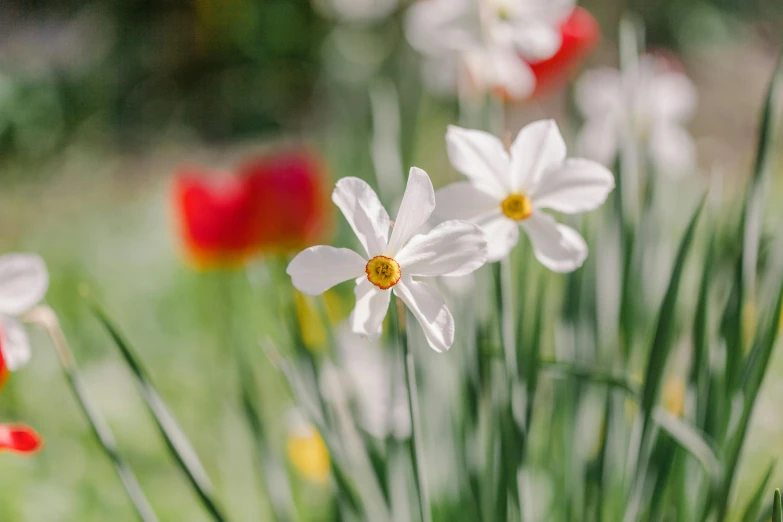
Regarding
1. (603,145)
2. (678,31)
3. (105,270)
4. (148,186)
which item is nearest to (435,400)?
(603,145)

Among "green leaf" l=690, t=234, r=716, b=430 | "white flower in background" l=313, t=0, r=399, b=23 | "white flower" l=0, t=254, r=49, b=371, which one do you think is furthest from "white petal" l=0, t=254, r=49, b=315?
"white flower in background" l=313, t=0, r=399, b=23

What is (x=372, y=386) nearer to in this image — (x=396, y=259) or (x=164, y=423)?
(x=164, y=423)

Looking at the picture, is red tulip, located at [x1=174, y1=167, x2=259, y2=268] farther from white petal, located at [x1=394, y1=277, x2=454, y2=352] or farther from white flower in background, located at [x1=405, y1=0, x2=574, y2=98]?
white petal, located at [x1=394, y1=277, x2=454, y2=352]

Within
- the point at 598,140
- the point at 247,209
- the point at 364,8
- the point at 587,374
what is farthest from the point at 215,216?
the point at 364,8

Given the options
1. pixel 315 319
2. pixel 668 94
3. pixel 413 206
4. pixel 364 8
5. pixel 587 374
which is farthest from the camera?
pixel 364 8

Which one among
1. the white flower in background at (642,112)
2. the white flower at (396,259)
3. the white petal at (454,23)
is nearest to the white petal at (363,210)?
the white flower at (396,259)
